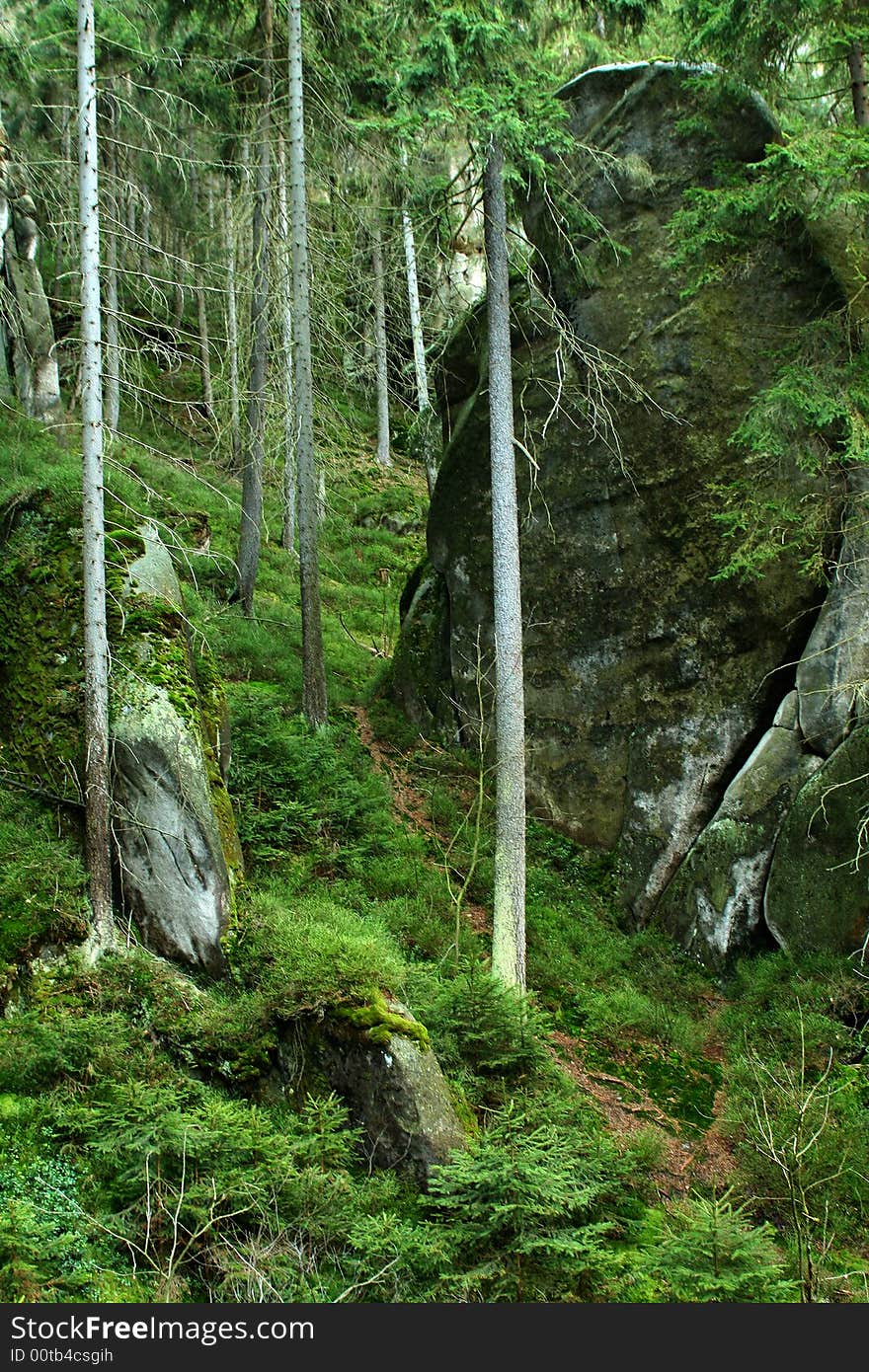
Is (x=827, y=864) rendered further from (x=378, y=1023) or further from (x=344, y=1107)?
(x=344, y=1107)

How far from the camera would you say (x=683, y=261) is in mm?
12562

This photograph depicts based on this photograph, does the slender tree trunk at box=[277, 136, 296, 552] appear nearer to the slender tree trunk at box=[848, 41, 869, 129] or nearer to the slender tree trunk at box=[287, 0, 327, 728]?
the slender tree trunk at box=[287, 0, 327, 728]

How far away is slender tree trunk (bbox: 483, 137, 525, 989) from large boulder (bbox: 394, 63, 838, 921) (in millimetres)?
1605

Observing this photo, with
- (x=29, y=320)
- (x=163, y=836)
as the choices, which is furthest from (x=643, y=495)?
(x=29, y=320)

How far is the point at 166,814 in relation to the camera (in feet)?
26.2

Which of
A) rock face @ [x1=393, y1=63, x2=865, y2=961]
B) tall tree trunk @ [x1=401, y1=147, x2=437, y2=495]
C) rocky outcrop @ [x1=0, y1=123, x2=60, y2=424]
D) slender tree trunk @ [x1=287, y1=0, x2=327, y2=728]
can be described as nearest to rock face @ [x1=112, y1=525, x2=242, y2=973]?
slender tree trunk @ [x1=287, y1=0, x2=327, y2=728]

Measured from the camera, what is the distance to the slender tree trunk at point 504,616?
33.2ft

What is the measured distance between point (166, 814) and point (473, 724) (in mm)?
7113

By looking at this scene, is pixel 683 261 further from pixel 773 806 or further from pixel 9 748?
pixel 9 748

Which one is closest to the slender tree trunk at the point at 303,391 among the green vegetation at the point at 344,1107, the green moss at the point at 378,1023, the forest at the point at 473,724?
the forest at the point at 473,724

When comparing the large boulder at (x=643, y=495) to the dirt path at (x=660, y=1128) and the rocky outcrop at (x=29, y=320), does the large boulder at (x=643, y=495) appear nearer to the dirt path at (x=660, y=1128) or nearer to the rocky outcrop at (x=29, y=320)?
the dirt path at (x=660, y=1128)

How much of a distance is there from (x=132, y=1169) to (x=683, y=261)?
39.5ft

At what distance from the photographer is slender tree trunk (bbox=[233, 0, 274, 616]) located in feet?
48.0

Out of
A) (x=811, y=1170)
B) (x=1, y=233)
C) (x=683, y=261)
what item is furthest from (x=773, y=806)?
(x=1, y=233)
